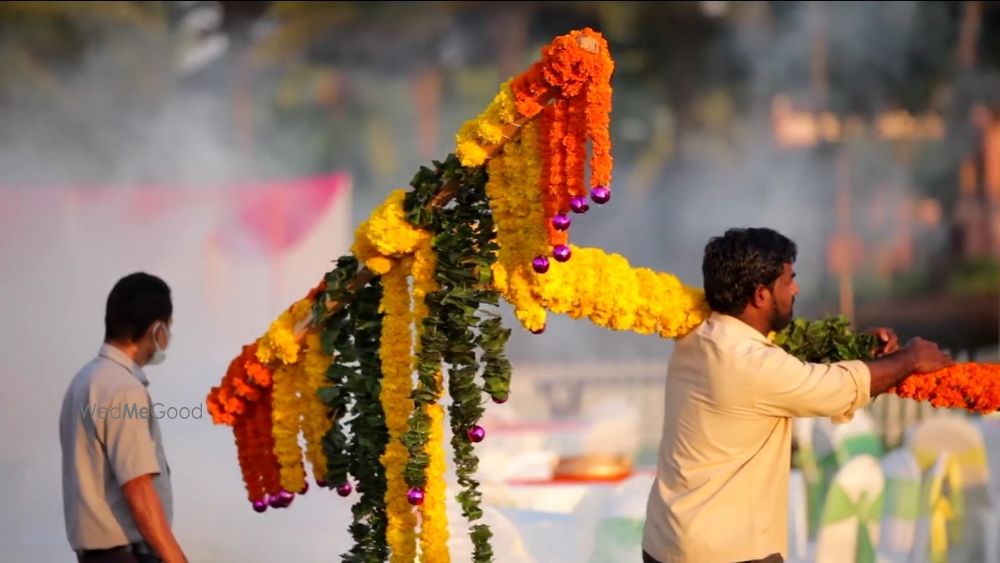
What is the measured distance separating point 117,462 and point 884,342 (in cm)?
178

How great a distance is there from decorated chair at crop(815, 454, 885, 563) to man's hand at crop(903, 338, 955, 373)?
7.52ft

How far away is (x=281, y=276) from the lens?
5.82 meters

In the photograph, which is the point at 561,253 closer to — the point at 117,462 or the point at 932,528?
the point at 117,462

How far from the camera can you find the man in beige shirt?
9.15 feet

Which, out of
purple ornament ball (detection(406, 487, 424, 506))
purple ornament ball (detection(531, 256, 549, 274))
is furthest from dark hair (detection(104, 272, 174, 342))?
purple ornament ball (detection(531, 256, 549, 274))

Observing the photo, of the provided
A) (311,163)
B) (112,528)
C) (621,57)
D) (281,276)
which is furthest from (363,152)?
(112,528)

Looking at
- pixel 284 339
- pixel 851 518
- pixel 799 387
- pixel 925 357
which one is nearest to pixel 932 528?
pixel 851 518

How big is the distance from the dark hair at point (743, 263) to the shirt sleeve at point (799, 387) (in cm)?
14

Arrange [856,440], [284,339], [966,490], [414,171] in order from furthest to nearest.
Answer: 1. [414,171]
2. [856,440]
3. [966,490]
4. [284,339]

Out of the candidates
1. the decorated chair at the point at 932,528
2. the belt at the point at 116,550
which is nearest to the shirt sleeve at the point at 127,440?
the belt at the point at 116,550

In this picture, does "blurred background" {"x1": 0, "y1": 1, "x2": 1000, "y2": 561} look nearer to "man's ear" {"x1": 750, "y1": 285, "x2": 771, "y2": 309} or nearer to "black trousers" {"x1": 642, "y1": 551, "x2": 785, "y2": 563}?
"black trousers" {"x1": 642, "y1": 551, "x2": 785, "y2": 563}

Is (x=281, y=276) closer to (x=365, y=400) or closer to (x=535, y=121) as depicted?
(x=365, y=400)

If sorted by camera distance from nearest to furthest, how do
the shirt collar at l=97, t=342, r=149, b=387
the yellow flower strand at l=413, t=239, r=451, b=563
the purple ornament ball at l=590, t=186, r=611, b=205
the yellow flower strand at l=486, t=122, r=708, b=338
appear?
the purple ornament ball at l=590, t=186, r=611, b=205
the yellow flower strand at l=486, t=122, r=708, b=338
the yellow flower strand at l=413, t=239, r=451, b=563
the shirt collar at l=97, t=342, r=149, b=387

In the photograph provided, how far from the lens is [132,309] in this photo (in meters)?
Answer: 3.23
